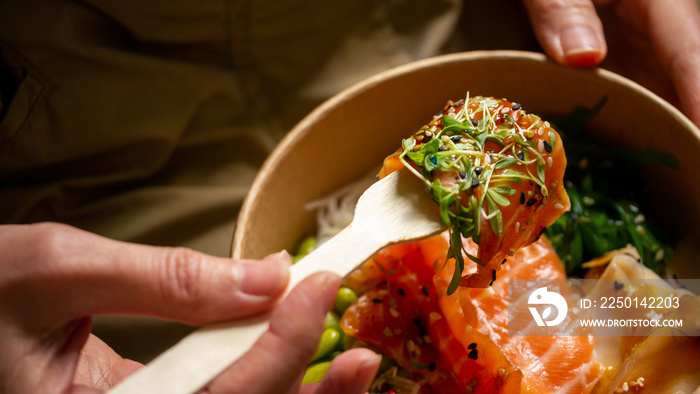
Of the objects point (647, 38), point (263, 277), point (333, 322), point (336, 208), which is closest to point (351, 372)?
point (263, 277)

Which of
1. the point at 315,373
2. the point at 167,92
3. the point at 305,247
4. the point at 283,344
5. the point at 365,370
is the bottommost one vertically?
the point at 315,373

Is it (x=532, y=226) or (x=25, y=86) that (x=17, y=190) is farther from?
(x=532, y=226)

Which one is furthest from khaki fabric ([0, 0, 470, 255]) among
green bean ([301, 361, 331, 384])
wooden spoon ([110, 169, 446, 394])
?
wooden spoon ([110, 169, 446, 394])

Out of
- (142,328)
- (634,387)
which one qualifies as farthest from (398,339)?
(142,328)

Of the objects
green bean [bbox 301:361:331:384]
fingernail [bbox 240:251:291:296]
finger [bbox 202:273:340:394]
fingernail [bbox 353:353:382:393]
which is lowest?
green bean [bbox 301:361:331:384]

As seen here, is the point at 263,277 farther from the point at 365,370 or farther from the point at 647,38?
the point at 647,38

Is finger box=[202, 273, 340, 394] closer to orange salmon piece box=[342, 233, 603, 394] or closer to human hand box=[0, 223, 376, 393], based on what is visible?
human hand box=[0, 223, 376, 393]

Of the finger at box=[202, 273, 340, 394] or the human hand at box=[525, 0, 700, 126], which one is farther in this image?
the human hand at box=[525, 0, 700, 126]

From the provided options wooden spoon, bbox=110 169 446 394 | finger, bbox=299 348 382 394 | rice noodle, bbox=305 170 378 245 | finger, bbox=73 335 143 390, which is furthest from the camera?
rice noodle, bbox=305 170 378 245
